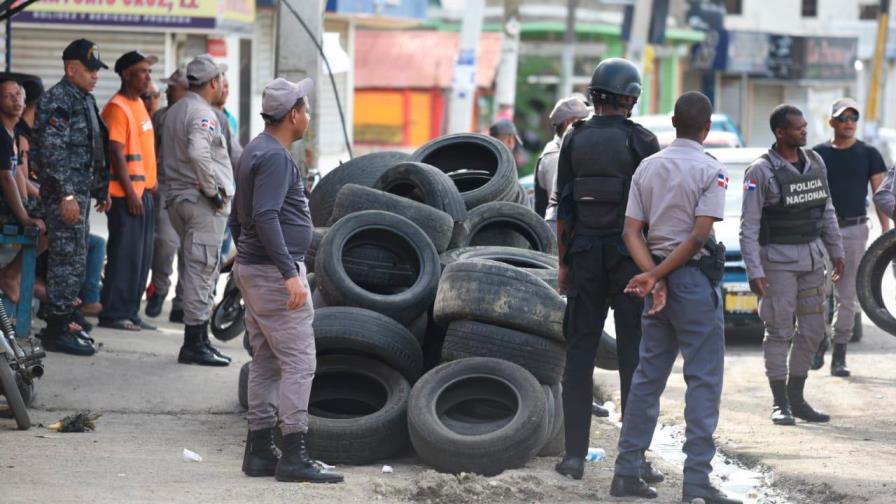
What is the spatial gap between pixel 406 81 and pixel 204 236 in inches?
1152

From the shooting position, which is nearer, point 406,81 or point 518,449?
point 518,449

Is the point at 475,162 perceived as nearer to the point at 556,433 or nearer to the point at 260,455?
the point at 556,433

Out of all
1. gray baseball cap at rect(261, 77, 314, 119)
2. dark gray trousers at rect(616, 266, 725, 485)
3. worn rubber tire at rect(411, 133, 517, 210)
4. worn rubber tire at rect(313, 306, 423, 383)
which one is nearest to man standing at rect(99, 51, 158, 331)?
worn rubber tire at rect(411, 133, 517, 210)

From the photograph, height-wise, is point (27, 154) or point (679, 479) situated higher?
point (27, 154)

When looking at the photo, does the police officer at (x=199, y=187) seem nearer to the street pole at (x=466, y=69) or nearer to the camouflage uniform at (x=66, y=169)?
the camouflage uniform at (x=66, y=169)

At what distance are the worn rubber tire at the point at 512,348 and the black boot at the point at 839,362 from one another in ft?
13.7

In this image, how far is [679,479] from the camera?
773 centimetres

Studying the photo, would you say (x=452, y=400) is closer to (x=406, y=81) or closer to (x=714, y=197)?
(x=714, y=197)

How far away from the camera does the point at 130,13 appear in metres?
19.3

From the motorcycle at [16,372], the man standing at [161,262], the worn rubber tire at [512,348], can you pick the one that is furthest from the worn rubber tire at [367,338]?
the man standing at [161,262]

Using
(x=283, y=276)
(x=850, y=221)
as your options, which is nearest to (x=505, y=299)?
(x=283, y=276)

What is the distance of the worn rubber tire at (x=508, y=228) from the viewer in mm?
9836

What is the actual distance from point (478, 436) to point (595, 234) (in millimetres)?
1178

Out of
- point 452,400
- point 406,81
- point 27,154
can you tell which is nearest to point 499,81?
point 406,81
